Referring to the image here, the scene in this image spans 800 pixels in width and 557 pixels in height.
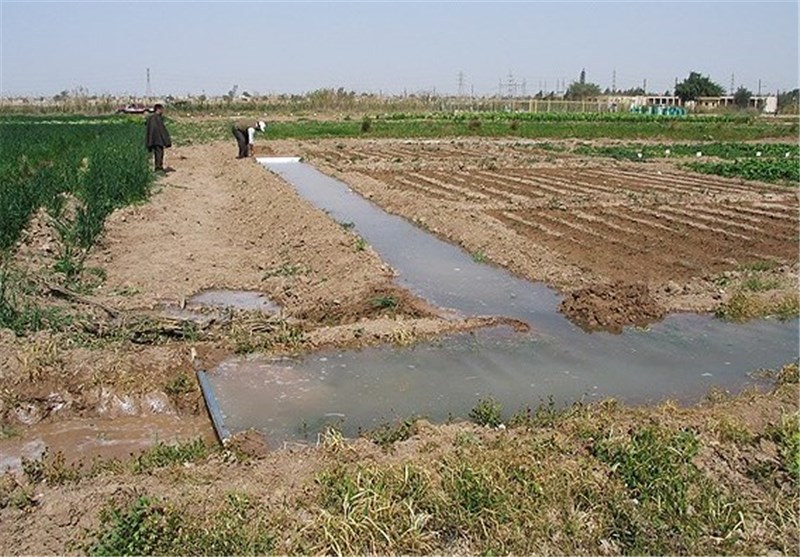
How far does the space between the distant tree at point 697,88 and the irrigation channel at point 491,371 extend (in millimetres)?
76952

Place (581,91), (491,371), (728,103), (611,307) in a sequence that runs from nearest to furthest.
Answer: (491,371) → (611,307) → (728,103) → (581,91)

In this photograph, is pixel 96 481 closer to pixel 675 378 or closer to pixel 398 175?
pixel 675 378

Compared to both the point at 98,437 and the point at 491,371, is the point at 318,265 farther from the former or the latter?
the point at 98,437

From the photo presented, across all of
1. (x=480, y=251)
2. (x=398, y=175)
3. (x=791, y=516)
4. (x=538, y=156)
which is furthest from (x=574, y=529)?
(x=538, y=156)

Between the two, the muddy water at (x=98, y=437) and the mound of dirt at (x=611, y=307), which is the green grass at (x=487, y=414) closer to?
the muddy water at (x=98, y=437)

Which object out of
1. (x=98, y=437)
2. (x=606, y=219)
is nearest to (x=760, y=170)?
(x=606, y=219)

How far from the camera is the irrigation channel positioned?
19.6 feet

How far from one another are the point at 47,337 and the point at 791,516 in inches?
230

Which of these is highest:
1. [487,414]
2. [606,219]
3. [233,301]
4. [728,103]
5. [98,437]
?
[728,103]

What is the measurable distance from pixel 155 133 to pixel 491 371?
14.2 meters

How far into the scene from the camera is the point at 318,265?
10336 mm

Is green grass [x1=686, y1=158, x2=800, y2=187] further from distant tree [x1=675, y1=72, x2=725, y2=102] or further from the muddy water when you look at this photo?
distant tree [x1=675, y1=72, x2=725, y2=102]

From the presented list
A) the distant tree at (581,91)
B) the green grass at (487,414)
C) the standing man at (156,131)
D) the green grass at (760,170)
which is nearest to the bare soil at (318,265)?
the standing man at (156,131)

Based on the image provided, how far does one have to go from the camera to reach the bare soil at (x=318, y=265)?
230 inches
